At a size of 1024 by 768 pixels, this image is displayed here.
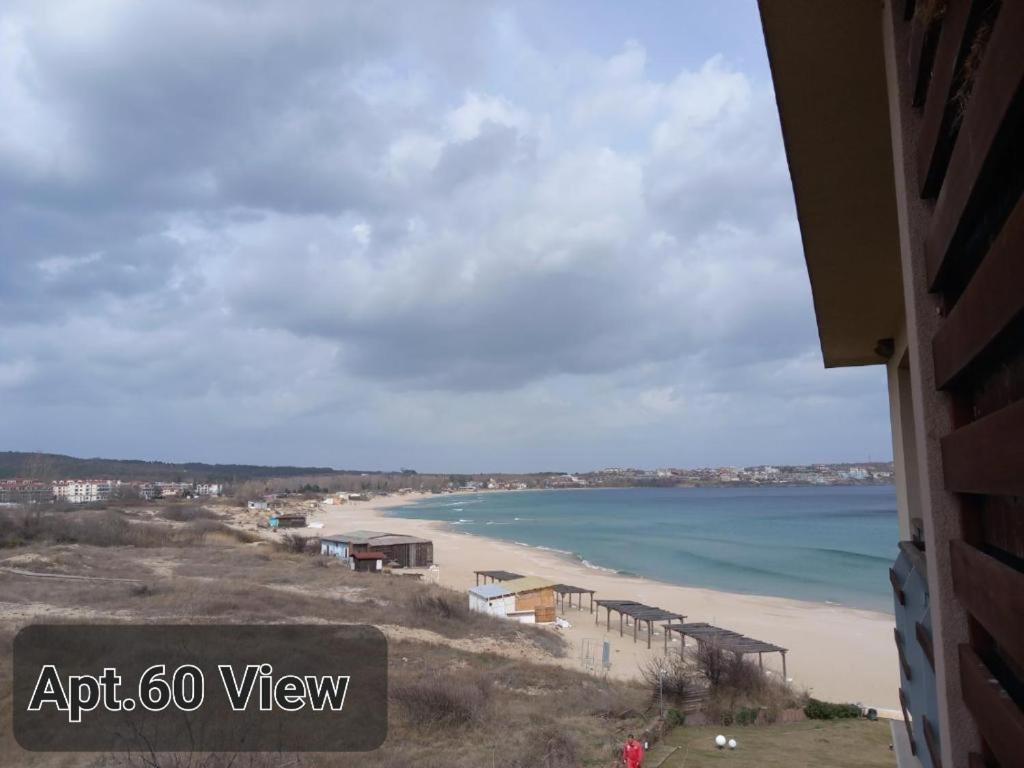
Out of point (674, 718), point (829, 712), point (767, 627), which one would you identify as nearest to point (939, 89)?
point (674, 718)

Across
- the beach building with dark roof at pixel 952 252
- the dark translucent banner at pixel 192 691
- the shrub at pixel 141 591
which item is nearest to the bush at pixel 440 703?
the dark translucent banner at pixel 192 691

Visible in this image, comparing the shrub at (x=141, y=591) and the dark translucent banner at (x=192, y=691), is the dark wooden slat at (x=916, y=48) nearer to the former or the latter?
the dark translucent banner at (x=192, y=691)

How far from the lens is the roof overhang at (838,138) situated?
227 centimetres

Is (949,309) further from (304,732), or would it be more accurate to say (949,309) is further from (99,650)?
(99,650)

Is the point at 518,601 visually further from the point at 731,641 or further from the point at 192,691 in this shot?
the point at 192,691

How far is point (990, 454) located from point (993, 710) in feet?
1.81

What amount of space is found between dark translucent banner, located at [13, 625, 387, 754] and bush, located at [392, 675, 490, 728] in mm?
434

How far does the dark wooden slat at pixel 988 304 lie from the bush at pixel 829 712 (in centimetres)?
1432

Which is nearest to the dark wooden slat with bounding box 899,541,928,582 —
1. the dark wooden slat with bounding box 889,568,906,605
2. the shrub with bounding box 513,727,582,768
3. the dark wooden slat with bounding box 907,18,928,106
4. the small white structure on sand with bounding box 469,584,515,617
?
the dark wooden slat with bounding box 889,568,906,605

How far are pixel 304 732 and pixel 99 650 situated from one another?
602cm

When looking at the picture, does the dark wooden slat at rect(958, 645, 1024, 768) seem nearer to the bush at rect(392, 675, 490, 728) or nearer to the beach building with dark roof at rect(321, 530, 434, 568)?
the bush at rect(392, 675, 490, 728)

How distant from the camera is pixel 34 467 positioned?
327 feet

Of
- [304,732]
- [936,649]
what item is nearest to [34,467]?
[304,732]

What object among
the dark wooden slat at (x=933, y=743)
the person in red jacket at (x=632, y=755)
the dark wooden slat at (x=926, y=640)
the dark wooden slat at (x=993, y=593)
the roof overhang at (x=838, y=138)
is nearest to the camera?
the dark wooden slat at (x=993, y=593)
